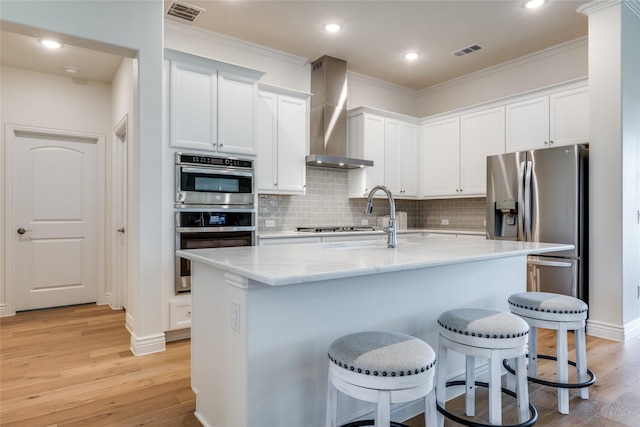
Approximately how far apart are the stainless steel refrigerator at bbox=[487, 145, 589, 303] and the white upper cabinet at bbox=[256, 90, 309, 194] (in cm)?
219

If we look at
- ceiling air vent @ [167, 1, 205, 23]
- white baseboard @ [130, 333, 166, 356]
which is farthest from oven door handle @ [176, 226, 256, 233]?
ceiling air vent @ [167, 1, 205, 23]

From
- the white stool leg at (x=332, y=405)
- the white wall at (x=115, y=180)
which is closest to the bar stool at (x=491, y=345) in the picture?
the white stool leg at (x=332, y=405)

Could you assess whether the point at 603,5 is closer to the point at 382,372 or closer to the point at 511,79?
the point at 511,79

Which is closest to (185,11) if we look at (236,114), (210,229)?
(236,114)

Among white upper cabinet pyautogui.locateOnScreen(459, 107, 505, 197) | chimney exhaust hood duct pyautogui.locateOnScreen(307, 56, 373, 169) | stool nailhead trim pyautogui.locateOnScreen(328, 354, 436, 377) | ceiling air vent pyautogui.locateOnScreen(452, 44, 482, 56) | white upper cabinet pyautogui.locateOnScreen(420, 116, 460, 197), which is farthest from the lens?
white upper cabinet pyautogui.locateOnScreen(420, 116, 460, 197)

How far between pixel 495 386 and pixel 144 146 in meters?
2.86

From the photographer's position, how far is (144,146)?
10.1 ft

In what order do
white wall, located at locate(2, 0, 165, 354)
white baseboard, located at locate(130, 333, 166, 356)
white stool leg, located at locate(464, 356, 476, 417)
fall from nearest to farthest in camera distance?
1. white stool leg, located at locate(464, 356, 476, 417)
2. white wall, located at locate(2, 0, 165, 354)
3. white baseboard, located at locate(130, 333, 166, 356)

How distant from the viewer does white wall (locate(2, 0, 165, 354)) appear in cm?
293

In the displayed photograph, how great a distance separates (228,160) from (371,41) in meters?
2.13

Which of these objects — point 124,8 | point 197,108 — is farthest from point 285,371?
point 124,8

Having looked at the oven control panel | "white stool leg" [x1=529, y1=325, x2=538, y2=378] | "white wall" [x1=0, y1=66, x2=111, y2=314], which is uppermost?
"white wall" [x1=0, y1=66, x2=111, y2=314]

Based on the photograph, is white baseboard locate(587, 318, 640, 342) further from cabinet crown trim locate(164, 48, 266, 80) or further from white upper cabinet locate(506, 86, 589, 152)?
cabinet crown trim locate(164, 48, 266, 80)

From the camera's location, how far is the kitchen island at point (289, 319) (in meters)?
1.56
